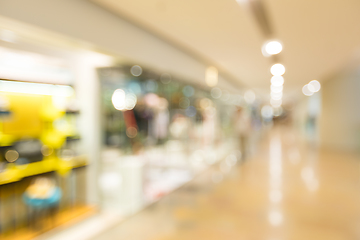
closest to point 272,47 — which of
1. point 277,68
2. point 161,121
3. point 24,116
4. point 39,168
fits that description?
point 277,68

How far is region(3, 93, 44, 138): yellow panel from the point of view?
2.52m

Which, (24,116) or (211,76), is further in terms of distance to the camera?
(211,76)

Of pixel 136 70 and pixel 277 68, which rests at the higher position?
pixel 277 68

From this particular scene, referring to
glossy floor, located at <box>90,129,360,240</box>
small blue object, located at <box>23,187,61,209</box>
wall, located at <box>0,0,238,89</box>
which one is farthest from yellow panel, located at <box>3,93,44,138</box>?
glossy floor, located at <box>90,129,360,240</box>

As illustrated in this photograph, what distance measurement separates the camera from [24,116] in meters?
2.69

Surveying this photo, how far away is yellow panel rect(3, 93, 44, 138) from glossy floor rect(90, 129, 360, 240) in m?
1.69

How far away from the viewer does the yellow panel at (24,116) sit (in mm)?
2516

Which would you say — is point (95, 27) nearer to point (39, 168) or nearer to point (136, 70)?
point (136, 70)

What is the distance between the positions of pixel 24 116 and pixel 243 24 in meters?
3.23

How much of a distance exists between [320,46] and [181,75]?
3.00 metres

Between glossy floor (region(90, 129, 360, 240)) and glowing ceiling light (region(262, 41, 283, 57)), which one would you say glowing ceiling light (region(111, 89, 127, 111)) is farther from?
glowing ceiling light (region(262, 41, 283, 57))

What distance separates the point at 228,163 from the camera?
759 centimetres

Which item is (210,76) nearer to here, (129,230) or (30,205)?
(129,230)

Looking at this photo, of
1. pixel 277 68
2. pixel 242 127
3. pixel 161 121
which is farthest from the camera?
pixel 242 127
